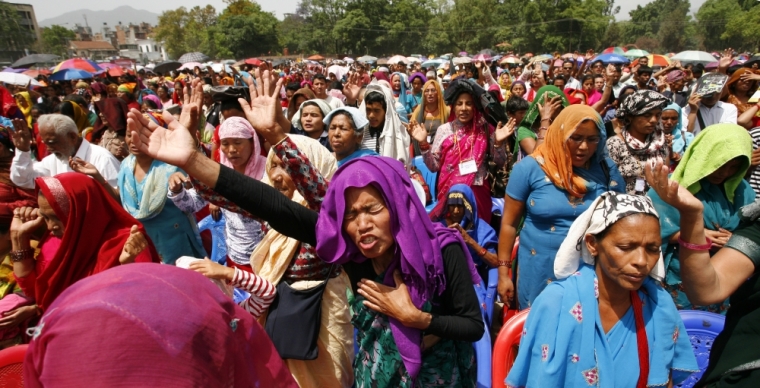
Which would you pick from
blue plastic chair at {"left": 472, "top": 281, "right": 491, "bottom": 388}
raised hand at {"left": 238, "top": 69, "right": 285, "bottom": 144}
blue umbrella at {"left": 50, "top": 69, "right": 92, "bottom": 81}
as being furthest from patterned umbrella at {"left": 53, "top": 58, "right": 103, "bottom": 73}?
blue plastic chair at {"left": 472, "top": 281, "right": 491, "bottom": 388}

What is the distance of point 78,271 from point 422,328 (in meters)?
1.72

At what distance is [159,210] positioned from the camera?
3189mm

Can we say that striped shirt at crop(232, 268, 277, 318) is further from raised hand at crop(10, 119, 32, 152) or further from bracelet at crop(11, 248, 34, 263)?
raised hand at crop(10, 119, 32, 152)

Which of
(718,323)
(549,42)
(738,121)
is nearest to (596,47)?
(549,42)

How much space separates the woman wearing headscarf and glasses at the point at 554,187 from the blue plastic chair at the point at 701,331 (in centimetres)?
66

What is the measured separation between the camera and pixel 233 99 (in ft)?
14.7

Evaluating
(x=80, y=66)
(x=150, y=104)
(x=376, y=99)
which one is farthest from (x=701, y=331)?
(x=80, y=66)

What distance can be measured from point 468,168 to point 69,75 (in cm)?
1391

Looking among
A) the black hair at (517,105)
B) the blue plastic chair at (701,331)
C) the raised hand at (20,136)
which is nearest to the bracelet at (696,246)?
the blue plastic chair at (701,331)

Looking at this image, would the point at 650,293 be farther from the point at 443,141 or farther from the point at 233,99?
the point at 233,99

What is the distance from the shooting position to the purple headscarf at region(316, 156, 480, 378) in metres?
1.44

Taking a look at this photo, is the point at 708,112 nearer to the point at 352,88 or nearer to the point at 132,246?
the point at 352,88

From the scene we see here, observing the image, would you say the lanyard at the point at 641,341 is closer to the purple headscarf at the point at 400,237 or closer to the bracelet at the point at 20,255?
the purple headscarf at the point at 400,237

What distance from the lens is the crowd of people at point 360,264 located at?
0.91 meters
